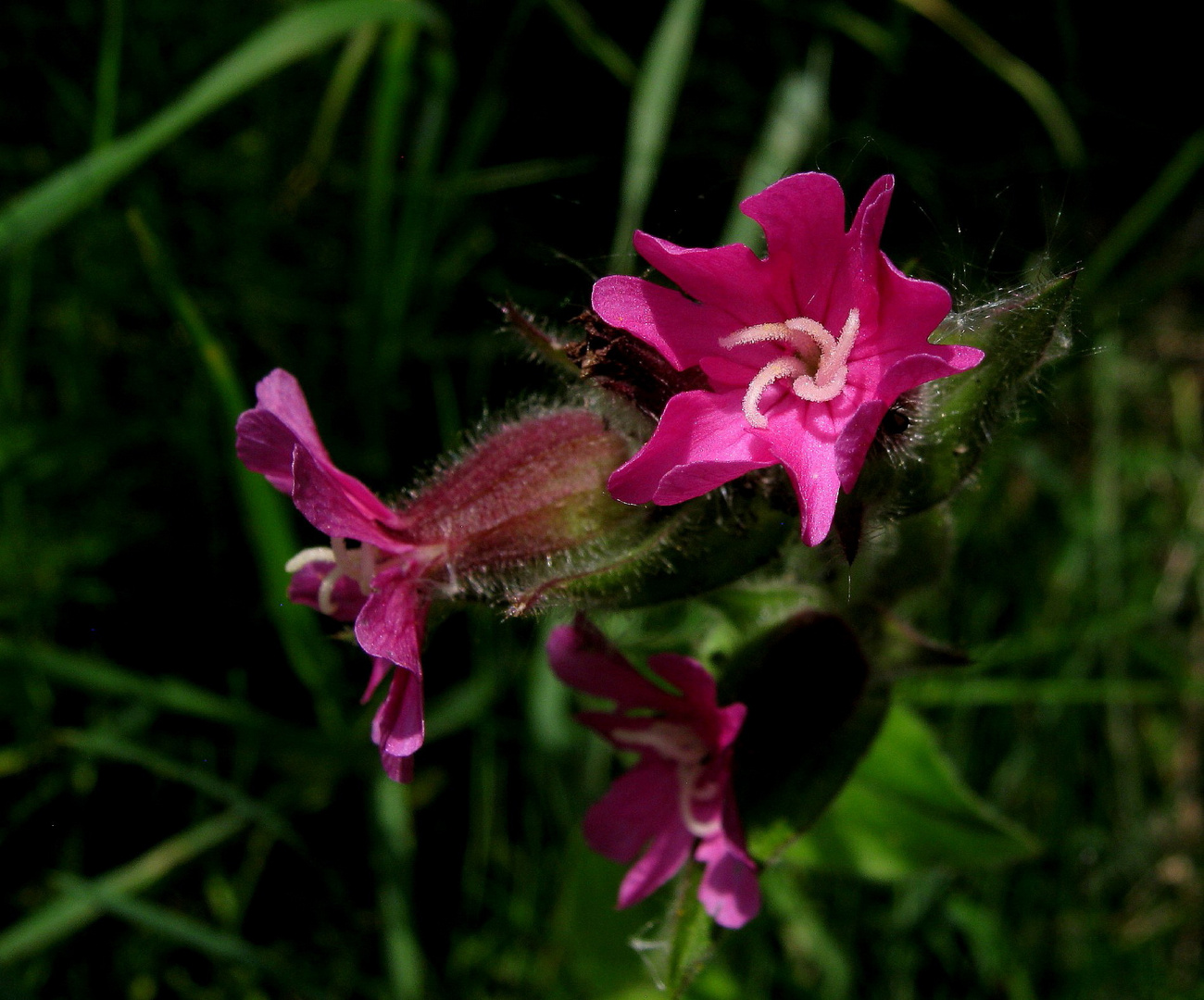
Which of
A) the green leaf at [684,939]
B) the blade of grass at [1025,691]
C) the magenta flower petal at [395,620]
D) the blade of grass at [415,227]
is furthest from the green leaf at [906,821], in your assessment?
the blade of grass at [415,227]

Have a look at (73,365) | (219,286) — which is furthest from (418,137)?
(73,365)

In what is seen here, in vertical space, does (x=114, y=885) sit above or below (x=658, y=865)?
below

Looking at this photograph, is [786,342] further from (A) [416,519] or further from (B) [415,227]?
(B) [415,227]

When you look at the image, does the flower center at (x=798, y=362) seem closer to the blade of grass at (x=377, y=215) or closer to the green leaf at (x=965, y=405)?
A: the green leaf at (x=965, y=405)

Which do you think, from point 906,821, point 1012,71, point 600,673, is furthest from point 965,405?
point 1012,71

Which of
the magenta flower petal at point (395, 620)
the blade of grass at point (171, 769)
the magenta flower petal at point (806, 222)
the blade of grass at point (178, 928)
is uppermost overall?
the magenta flower petal at point (806, 222)

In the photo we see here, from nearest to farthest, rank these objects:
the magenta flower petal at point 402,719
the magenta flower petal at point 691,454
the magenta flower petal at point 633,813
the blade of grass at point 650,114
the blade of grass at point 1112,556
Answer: the magenta flower petal at point 691,454, the magenta flower petal at point 402,719, the magenta flower petal at point 633,813, the blade of grass at point 650,114, the blade of grass at point 1112,556
